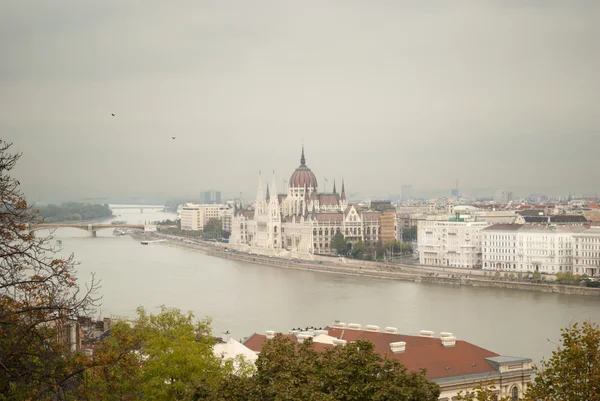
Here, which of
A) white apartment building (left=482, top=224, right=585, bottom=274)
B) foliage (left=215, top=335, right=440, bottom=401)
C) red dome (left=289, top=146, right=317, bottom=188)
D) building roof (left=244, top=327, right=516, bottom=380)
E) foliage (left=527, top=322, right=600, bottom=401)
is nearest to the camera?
foliage (left=527, top=322, right=600, bottom=401)

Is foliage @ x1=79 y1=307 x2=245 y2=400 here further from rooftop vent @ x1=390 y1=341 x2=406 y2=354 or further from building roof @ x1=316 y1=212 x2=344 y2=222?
building roof @ x1=316 y1=212 x2=344 y2=222

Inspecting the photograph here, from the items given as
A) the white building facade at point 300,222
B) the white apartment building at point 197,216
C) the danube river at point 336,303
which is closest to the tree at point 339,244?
the white building facade at point 300,222

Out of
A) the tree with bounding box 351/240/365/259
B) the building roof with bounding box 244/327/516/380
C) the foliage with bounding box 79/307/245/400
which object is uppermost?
the foliage with bounding box 79/307/245/400

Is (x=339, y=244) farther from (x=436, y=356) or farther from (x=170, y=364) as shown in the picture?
(x=170, y=364)

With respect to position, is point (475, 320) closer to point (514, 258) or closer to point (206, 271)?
point (514, 258)

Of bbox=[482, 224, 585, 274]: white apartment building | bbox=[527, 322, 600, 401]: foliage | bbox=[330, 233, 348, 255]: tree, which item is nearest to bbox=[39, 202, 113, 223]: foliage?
bbox=[330, 233, 348, 255]: tree

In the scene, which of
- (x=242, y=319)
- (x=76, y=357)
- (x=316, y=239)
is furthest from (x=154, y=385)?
(x=316, y=239)

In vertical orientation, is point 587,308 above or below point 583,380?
below

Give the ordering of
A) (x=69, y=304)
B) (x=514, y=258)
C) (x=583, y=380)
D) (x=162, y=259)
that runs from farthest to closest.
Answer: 1. (x=162, y=259)
2. (x=514, y=258)
3. (x=583, y=380)
4. (x=69, y=304)
